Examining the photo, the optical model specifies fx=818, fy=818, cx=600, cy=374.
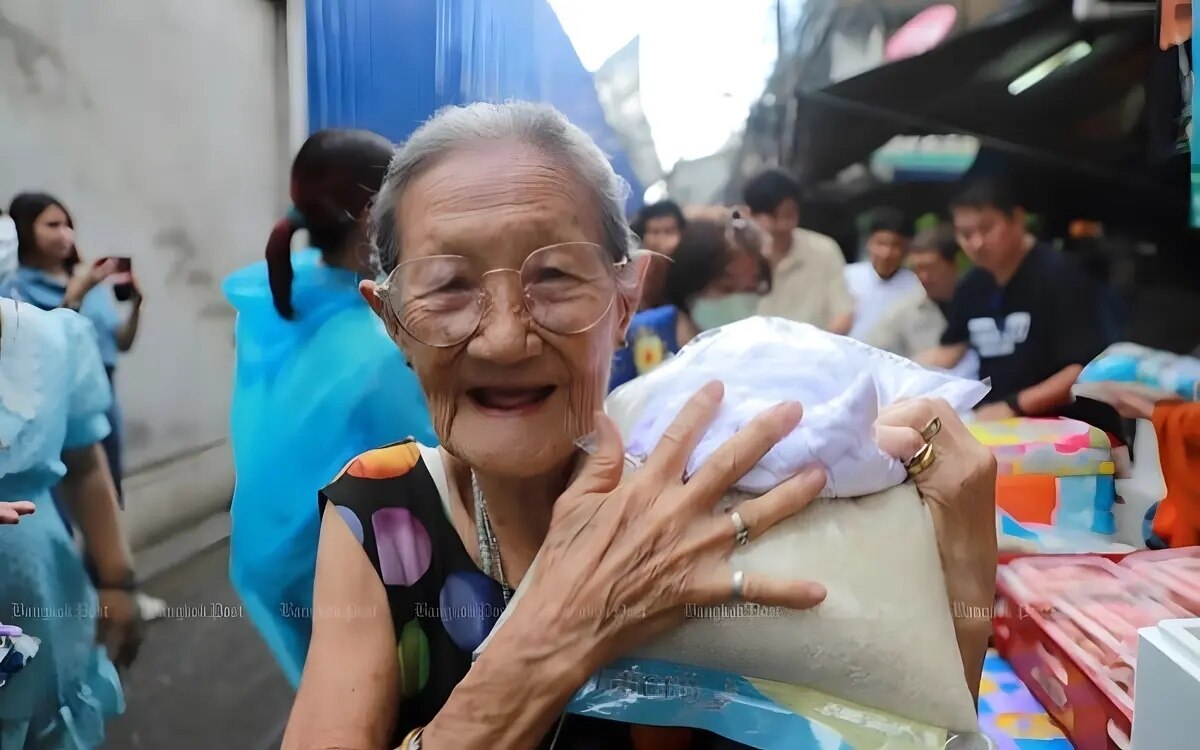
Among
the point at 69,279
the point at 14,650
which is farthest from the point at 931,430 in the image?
the point at 14,650

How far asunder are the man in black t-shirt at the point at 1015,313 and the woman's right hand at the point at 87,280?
1.28 meters

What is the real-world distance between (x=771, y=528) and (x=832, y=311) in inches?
18.0

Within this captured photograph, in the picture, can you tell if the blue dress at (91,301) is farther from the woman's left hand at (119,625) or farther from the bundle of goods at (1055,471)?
the bundle of goods at (1055,471)

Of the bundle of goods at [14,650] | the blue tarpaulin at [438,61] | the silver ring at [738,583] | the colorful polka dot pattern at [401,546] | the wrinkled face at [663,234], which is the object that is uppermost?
the blue tarpaulin at [438,61]

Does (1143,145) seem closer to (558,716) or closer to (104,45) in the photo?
(558,716)

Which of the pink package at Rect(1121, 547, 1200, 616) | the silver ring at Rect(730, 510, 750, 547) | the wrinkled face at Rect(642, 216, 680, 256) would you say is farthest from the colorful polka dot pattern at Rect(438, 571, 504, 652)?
the pink package at Rect(1121, 547, 1200, 616)

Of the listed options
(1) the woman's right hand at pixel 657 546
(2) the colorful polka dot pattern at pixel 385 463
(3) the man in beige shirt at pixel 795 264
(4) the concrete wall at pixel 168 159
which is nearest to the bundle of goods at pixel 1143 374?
(3) the man in beige shirt at pixel 795 264

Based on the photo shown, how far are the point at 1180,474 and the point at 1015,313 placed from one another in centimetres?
37

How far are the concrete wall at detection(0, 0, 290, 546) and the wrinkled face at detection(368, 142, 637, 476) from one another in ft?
1.20

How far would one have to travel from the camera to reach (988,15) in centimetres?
128

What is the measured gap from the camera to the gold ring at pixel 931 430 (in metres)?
1.00

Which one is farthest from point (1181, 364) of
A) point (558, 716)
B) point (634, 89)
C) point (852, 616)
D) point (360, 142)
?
point (360, 142)

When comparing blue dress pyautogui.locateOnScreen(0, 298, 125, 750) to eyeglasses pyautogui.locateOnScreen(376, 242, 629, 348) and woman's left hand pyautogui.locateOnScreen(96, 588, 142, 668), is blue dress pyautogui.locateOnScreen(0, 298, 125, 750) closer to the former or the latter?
woman's left hand pyautogui.locateOnScreen(96, 588, 142, 668)

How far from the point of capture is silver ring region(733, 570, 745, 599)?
0.91m
